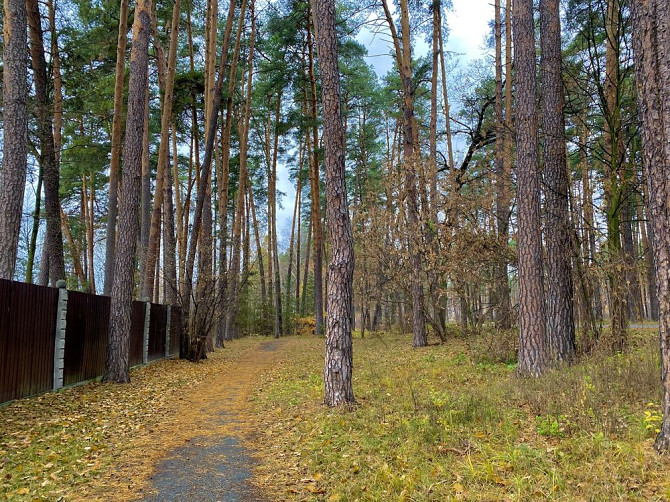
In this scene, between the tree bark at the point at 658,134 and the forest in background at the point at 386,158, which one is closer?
the tree bark at the point at 658,134

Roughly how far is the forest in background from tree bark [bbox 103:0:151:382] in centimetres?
5

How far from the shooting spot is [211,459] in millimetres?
4773

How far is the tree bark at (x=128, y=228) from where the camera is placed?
947 centimetres

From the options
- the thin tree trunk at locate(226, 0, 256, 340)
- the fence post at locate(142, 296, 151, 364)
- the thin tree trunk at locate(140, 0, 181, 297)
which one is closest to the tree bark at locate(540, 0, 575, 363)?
the thin tree trunk at locate(226, 0, 256, 340)

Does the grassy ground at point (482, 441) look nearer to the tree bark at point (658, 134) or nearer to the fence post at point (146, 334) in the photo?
the tree bark at point (658, 134)

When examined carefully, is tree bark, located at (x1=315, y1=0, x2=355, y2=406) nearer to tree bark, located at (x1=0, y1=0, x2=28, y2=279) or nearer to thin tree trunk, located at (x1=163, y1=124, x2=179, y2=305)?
tree bark, located at (x1=0, y1=0, x2=28, y2=279)

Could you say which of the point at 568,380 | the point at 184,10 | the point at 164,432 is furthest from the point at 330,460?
the point at 184,10

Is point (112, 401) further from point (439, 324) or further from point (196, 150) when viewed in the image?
point (196, 150)

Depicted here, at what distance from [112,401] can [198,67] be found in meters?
16.6

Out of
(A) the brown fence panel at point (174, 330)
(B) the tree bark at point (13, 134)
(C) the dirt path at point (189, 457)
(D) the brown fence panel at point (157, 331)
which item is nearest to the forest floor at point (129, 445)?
(C) the dirt path at point (189, 457)

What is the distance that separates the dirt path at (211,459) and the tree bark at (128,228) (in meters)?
2.23

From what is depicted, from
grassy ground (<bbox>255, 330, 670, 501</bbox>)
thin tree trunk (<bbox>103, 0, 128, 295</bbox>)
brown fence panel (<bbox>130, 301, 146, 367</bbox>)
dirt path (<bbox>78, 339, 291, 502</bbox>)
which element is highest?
thin tree trunk (<bbox>103, 0, 128, 295</bbox>)

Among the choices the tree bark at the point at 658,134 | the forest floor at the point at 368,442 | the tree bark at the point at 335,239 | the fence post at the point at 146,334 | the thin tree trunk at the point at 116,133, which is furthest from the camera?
the thin tree trunk at the point at 116,133

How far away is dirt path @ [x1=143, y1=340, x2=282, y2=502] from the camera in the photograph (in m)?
3.88
